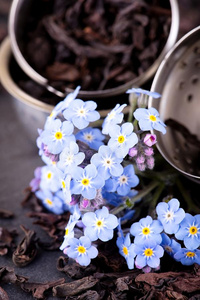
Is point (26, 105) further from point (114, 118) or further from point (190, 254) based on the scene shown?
point (190, 254)

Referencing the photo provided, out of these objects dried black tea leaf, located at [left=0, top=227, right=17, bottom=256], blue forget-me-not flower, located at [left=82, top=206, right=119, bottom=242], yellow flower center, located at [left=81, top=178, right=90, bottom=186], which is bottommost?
dried black tea leaf, located at [left=0, top=227, right=17, bottom=256]

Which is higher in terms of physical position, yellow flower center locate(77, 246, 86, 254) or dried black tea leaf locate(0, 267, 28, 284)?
yellow flower center locate(77, 246, 86, 254)

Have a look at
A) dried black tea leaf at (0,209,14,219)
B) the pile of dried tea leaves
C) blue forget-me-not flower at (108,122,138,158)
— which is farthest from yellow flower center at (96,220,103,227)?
the pile of dried tea leaves

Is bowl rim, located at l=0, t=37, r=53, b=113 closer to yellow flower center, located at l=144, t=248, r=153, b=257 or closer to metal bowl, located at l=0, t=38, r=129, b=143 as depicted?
metal bowl, located at l=0, t=38, r=129, b=143

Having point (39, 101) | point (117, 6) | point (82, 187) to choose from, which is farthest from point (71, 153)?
point (117, 6)

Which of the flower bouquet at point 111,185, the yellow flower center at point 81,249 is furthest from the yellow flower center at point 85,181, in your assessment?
the yellow flower center at point 81,249

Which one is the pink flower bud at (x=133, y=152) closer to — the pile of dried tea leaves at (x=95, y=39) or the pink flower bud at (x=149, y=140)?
the pink flower bud at (x=149, y=140)
